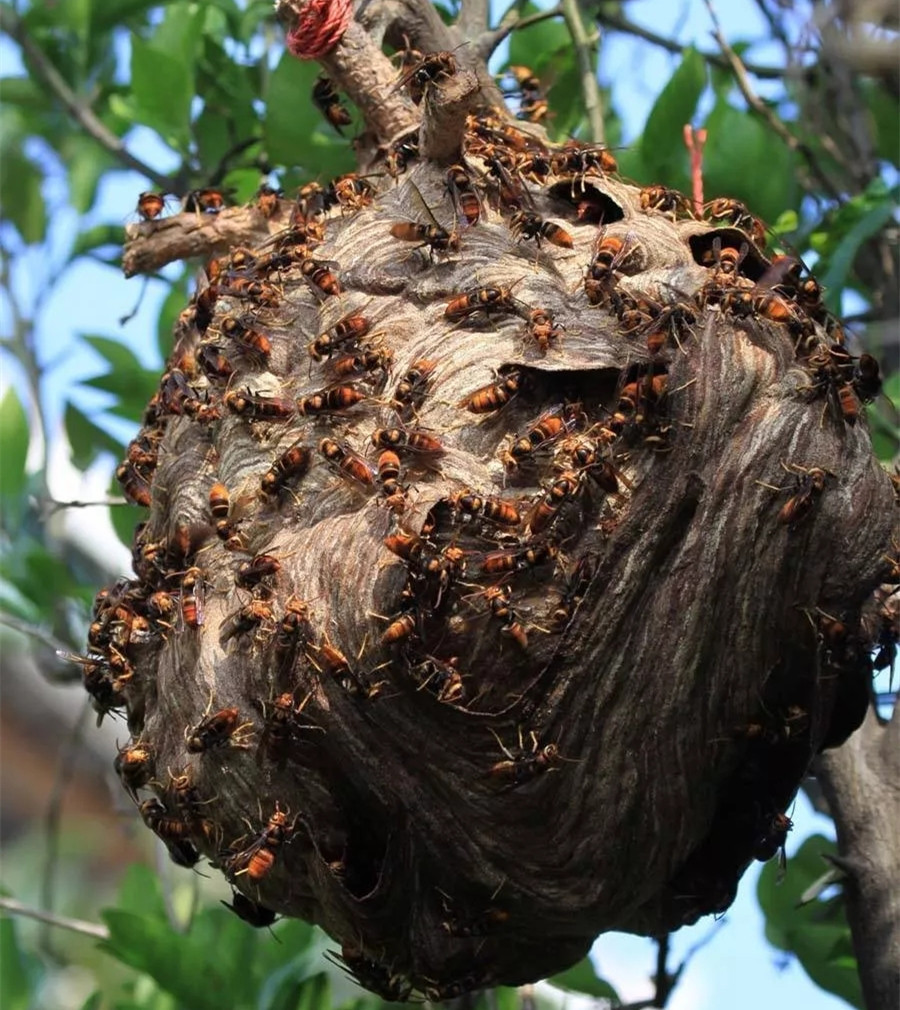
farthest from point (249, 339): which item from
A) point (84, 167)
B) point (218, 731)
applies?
point (84, 167)

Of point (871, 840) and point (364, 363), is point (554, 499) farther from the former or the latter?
point (871, 840)

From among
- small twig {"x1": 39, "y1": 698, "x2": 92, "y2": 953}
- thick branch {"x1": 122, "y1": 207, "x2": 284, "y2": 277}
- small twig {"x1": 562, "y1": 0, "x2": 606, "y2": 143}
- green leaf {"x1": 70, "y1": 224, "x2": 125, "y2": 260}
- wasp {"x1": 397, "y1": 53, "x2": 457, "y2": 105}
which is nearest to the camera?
wasp {"x1": 397, "y1": 53, "x2": 457, "y2": 105}

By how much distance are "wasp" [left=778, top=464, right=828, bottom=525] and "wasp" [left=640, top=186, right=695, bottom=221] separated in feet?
2.37

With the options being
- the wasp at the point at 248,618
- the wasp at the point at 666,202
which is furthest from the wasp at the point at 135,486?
the wasp at the point at 666,202

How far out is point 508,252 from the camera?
10.6 ft

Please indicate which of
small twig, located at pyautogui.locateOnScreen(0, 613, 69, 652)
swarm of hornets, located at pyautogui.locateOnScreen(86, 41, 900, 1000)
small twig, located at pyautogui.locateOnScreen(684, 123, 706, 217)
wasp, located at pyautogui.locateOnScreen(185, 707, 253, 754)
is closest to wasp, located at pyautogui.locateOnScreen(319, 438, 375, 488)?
swarm of hornets, located at pyautogui.locateOnScreen(86, 41, 900, 1000)

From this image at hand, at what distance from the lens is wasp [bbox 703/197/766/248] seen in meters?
3.29

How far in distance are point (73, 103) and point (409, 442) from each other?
105 inches

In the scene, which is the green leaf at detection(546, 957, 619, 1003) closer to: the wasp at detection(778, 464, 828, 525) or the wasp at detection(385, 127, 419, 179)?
the wasp at detection(778, 464, 828, 525)

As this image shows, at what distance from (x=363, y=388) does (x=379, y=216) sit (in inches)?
19.8

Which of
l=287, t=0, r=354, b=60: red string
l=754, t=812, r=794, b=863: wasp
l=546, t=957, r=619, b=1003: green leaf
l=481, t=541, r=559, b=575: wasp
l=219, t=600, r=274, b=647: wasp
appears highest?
l=287, t=0, r=354, b=60: red string

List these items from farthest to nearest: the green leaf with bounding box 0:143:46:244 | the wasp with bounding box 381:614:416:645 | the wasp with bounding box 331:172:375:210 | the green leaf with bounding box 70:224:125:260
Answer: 1. the green leaf with bounding box 0:143:46:244
2. the green leaf with bounding box 70:224:125:260
3. the wasp with bounding box 331:172:375:210
4. the wasp with bounding box 381:614:416:645

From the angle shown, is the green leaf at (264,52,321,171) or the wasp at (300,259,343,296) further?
the green leaf at (264,52,321,171)

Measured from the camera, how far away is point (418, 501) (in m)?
2.82
